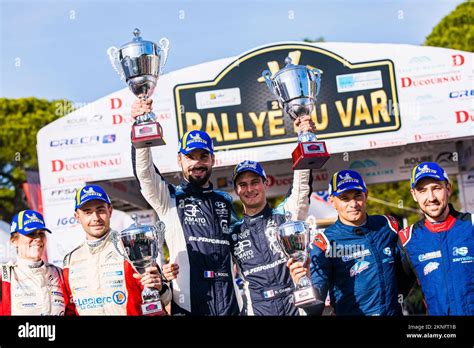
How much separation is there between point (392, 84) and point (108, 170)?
334 cm

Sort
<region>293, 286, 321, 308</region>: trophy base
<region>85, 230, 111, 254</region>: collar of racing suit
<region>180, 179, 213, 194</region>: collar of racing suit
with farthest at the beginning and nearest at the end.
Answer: <region>180, 179, 213, 194</region>: collar of racing suit → <region>85, 230, 111, 254</region>: collar of racing suit → <region>293, 286, 321, 308</region>: trophy base

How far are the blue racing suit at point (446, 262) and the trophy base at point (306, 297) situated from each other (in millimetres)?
519

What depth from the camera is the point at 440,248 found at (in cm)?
300

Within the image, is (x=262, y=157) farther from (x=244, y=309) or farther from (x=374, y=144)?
(x=244, y=309)

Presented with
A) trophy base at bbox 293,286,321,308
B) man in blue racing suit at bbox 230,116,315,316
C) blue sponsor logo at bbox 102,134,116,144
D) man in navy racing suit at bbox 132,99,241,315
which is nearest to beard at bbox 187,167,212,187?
man in navy racing suit at bbox 132,99,241,315

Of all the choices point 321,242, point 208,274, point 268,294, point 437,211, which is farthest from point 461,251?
point 208,274

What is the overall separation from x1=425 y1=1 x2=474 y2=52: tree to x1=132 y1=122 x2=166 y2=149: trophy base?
15.0m

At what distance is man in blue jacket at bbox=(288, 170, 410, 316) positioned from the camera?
3105 millimetres

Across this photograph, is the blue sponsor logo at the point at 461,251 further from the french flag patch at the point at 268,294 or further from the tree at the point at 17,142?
the tree at the point at 17,142

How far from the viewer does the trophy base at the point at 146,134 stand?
3205 millimetres

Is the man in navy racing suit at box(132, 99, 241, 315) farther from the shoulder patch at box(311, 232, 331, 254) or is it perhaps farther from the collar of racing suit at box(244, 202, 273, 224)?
the shoulder patch at box(311, 232, 331, 254)

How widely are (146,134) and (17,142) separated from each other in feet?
53.2

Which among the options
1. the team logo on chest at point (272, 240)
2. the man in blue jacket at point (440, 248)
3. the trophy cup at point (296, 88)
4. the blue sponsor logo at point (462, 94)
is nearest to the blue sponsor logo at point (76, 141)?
the blue sponsor logo at point (462, 94)

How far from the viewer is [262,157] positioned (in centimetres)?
741
